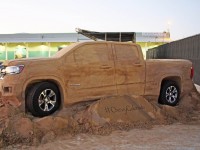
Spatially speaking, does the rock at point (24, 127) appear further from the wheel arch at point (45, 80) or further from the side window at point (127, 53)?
the side window at point (127, 53)

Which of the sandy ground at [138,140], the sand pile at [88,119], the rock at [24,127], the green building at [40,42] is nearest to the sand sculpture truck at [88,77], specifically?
the sand pile at [88,119]

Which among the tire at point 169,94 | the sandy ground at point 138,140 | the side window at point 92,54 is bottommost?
the sandy ground at point 138,140

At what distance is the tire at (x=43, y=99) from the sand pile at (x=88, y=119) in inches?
8.1

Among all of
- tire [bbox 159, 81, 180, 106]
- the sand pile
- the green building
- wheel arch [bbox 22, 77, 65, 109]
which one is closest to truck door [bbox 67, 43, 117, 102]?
wheel arch [bbox 22, 77, 65, 109]

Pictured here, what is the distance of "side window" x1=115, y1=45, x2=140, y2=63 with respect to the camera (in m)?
9.05

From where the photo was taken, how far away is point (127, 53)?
9234 mm

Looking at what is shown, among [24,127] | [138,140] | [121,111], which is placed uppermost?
[121,111]

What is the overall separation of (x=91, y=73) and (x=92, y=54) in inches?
19.9

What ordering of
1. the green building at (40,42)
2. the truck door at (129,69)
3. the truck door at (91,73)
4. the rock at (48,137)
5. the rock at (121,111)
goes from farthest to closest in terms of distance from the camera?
the green building at (40,42), the truck door at (129,69), the truck door at (91,73), the rock at (121,111), the rock at (48,137)

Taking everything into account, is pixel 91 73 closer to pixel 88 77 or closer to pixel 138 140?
pixel 88 77

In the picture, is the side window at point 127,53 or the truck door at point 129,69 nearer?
the truck door at point 129,69

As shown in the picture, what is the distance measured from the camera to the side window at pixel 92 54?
834 centimetres

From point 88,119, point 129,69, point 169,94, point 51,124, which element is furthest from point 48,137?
point 169,94

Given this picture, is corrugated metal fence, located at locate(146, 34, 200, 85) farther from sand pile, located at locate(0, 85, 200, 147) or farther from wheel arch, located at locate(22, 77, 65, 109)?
wheel arch, located at locate(22, 77, 65, 109)
